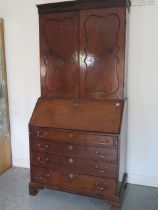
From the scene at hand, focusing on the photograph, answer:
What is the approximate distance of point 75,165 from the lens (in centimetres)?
218

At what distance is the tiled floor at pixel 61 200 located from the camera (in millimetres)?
2227

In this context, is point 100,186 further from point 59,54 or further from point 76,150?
point 59,54

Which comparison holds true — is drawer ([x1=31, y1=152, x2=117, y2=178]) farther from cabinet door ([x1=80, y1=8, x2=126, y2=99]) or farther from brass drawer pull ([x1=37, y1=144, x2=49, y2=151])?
cabinet door ([x1=80, y1=8, x2=126, y2=99])

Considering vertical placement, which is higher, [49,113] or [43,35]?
[43,35]

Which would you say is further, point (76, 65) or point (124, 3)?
point (76, 65)

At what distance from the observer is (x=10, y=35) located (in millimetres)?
2883

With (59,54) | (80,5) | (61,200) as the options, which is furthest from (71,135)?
(80,5)

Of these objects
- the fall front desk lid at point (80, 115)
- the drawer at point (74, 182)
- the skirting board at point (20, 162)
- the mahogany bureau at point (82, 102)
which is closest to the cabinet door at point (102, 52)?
the mahogany bureau at point (82, 102)

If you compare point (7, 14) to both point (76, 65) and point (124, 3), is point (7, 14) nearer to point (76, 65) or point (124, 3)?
point (76, 65)

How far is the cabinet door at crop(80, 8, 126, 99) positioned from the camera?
6.97ft

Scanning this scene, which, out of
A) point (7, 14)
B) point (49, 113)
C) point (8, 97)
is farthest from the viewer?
point (8, 97)

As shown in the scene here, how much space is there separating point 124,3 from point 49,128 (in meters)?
1.41

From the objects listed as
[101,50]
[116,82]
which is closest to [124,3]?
[101,50]

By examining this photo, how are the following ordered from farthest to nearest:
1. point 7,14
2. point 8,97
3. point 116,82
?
point 8,97 → point 7,14 → point 116,82
